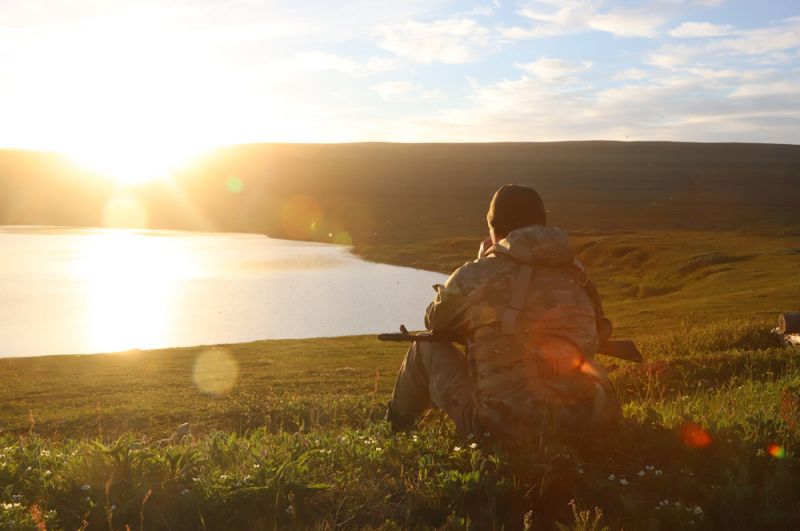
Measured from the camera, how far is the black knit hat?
5504 mm

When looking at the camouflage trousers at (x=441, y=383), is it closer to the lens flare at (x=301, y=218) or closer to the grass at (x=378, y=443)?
the grass at (x=378, y=443)

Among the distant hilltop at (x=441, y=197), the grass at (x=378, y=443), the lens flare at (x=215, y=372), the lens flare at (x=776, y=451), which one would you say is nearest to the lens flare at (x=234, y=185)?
the distant hilltop at (x=441, y=197)

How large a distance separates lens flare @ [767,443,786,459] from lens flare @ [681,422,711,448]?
0.40 metres

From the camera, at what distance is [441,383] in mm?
5719

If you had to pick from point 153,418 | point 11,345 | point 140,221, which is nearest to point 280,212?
point 140,221

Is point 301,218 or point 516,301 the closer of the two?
point 516,301

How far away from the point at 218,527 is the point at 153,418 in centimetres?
1306

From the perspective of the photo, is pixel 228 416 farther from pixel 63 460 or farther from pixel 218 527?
pixel 218 527

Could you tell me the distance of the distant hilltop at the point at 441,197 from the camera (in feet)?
380

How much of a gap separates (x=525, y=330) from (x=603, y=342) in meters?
1.15

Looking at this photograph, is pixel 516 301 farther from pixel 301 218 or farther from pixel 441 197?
pixel 441 197

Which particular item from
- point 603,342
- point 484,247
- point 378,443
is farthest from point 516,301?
point 378,443

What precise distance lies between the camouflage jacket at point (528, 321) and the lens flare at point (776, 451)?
136 centimetres

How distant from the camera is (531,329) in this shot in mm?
5156
